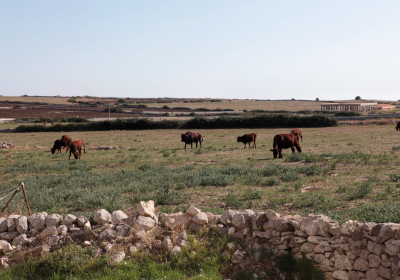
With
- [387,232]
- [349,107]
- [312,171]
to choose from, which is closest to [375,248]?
[387,232]

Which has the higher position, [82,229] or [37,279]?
[82,229]

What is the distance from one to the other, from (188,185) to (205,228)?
512 centimetres

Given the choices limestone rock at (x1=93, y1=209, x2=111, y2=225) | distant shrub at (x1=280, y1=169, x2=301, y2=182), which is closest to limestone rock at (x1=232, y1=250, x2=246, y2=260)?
limestone rock at (x1=93, y1=209, x2=111, y2=225)

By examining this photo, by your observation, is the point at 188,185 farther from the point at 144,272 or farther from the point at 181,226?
the point at 144,272

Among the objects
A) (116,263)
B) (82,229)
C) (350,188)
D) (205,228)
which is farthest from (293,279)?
(350,188)

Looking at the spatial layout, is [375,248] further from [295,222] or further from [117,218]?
[117,218]

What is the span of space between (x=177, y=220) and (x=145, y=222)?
0.70 m

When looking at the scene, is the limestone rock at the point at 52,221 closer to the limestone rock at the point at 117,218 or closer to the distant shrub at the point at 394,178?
the limestone rock at the point at 117,218

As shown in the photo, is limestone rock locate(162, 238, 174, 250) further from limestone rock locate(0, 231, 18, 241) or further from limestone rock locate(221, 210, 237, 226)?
limestone rock locate(0, 231, 18, 241)

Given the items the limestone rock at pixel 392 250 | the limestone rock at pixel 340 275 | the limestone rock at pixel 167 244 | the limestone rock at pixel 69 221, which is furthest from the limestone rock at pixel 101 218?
the limestone rock at pixel 392 250

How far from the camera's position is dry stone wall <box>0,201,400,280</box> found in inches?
227

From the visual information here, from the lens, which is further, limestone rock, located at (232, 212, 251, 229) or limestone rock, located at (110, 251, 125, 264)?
limestone rock, located at (232, 212, 251, 229)

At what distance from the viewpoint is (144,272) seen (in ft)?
21.9

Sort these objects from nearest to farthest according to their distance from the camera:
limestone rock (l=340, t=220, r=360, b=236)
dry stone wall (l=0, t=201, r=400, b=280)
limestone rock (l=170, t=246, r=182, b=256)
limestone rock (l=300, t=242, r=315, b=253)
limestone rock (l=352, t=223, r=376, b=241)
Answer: dry stone wall (l=0, t=201, r=400, b=280)
limestone rock (l=352, t=223, r=376, b=241)
limestone rock (l=340, t=220, r=360, b=236)
limestone rock (l=300, t=242, r=315, b=253)
limestone rock (l=170, t=246, r=182, b=256)
